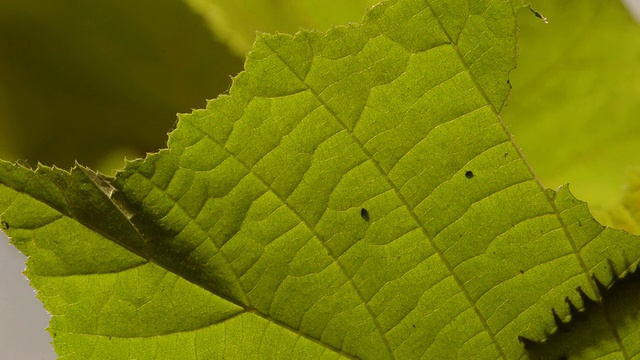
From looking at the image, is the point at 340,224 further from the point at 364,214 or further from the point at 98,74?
the point at 98,74

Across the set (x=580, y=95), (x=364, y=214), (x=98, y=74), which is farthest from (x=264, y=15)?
(x=364, y=214)

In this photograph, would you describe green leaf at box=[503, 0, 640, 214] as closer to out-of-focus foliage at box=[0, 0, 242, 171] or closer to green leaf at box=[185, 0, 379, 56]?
green leaf at box=[185, 0, 379, 56]

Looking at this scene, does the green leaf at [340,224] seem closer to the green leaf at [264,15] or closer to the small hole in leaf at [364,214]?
the small hole in leaf at [364,214]

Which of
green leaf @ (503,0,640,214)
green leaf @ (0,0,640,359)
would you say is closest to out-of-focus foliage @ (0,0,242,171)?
green leaf @ (503,0,640,214)

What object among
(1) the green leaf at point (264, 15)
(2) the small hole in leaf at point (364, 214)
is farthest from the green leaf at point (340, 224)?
(1) the green leaf at point (264, 15)

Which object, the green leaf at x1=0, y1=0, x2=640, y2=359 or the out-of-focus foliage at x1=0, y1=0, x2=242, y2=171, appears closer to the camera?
the green leaf at x1=0, y1=0, x2=640, y2=359
